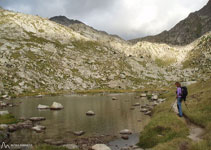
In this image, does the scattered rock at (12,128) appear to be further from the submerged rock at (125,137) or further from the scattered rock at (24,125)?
the submerged rock at (125,137)

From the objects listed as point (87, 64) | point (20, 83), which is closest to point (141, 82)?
point (87, 64)

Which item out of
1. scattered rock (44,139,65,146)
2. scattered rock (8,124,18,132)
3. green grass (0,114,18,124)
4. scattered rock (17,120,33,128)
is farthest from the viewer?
green grass (0,114,18,124)

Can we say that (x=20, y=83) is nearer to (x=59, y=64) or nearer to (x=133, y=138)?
(x=59, y=64)

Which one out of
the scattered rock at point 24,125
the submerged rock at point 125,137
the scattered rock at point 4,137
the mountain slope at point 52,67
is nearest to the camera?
the scattered rock at point 4,137

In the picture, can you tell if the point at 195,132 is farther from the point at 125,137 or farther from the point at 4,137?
the point at 4,137

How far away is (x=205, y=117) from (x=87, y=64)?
149206 mm

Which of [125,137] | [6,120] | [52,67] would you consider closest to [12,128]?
[6,120]

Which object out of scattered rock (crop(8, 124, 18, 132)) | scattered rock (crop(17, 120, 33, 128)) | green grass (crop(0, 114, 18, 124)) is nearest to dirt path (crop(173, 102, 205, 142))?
scattered rock (crop(17, 120, 33, 128))

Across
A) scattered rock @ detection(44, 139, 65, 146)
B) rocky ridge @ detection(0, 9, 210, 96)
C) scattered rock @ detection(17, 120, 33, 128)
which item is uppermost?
rocky ridge @ detection(0, 9, 210, 96)

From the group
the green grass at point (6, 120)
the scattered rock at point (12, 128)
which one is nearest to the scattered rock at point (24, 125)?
the scattered rock at point (12, 128)

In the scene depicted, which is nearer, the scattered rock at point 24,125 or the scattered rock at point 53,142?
the scattered rock at point 53,142

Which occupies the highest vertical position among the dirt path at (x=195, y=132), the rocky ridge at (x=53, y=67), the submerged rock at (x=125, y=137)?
the rocky ridge at (x=53, y=67)

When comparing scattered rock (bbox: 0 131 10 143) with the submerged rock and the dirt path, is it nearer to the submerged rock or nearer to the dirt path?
the submerged rock

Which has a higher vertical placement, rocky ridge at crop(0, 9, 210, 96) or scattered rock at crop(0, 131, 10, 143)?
rocky ridge at crop(0, 9, 210, 96)
